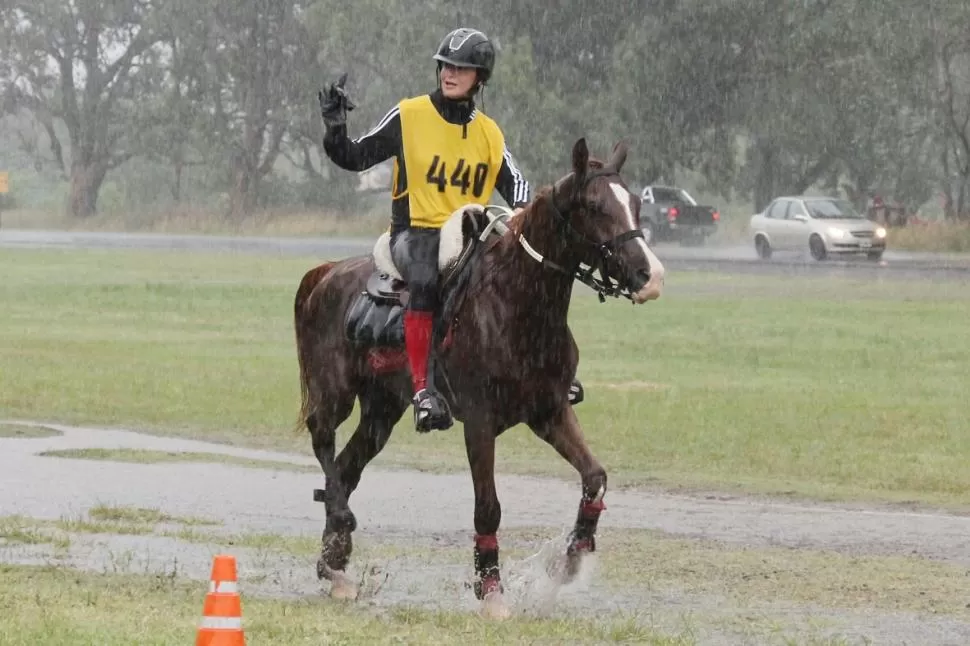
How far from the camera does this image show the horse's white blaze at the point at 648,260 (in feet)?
26.1

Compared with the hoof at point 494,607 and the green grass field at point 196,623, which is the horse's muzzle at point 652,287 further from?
the hoof at point 494,607

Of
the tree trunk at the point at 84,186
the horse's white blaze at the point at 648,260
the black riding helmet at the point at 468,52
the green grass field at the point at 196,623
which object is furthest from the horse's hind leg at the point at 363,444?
the tree trunk at the point at 84,186

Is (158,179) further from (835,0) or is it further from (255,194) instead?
(835,0)

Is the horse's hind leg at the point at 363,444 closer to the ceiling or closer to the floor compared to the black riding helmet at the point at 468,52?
closer to the floor

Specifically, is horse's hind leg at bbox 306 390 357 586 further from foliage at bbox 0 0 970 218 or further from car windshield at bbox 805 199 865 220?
foliage at bbox 0 0 970 218

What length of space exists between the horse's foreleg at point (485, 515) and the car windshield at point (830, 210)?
4135 centimetres

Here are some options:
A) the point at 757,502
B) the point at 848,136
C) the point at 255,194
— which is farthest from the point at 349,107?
the point at 255,194

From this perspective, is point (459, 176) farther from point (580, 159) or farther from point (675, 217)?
point (675, 217)

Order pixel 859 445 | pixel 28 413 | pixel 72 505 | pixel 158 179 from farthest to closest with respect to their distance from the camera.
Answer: pixel 158 179
pixel 28 413
pixel 859 445
pixel 72 505

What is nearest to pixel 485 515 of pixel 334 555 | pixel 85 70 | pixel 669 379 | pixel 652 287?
pixel 334 555

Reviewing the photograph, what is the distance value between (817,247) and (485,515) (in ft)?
135

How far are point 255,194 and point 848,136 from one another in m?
26.7

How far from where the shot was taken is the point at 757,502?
13602mm

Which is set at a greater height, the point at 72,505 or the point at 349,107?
the point at 349,107
